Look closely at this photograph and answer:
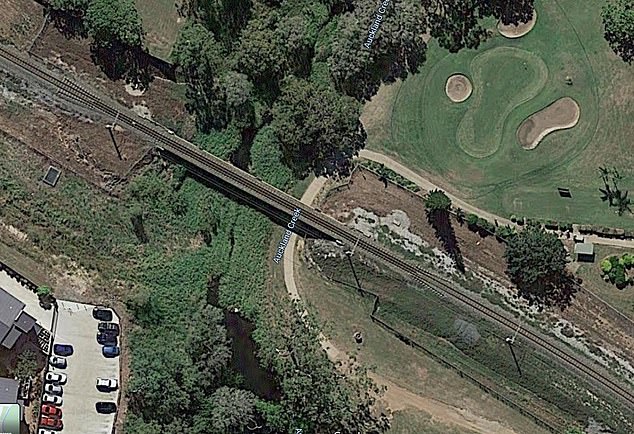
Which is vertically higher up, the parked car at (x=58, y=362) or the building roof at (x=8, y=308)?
the building roof at (x=8, y=308)

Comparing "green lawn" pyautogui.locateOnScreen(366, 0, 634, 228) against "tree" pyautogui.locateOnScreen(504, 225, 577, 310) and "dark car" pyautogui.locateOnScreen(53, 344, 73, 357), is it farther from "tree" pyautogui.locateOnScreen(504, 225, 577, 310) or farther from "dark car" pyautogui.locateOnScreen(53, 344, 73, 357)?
"dark car" pyautogui.locateOnScreen(53, 344, 73, 357)

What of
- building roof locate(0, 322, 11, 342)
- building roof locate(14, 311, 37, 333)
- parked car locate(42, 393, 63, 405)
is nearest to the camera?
building roof locate(0, 322, 11, 342)

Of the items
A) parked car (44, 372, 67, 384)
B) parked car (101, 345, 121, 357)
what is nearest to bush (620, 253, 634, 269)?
parked car (101, 345, 121, 357)

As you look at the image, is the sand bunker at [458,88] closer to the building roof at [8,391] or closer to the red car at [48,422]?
the red car at [48,422]

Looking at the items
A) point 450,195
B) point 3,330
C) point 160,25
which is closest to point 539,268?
point 450,195

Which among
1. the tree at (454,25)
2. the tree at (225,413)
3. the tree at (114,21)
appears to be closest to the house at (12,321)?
the tree at (225,413)

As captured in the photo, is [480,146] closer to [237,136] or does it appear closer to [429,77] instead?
[429,77]
